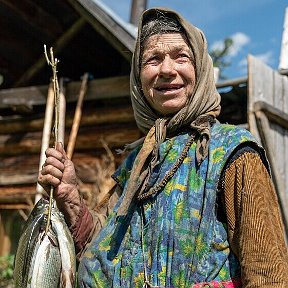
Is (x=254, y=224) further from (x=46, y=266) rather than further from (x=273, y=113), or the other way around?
(x=273, y=113)

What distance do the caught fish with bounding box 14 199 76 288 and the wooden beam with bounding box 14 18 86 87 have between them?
527 centimetres

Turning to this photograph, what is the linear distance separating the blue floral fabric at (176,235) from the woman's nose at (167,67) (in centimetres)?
27

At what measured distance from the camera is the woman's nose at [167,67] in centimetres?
240

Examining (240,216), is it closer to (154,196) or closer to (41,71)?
(154,196)

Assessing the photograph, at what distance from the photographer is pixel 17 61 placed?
7.94 metres

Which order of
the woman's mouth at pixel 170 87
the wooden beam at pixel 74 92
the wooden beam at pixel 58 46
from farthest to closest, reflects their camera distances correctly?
the wooden beam at pixel 58 46 → the wooden beam at pixel 74 92 → the woman's mouth at pixel 170 87

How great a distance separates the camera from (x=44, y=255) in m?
2.20

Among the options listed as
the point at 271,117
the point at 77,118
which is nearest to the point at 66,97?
the point at 77,118

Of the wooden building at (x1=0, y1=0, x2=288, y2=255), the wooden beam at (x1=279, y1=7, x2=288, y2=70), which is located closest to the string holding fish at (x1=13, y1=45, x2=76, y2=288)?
the wooden building at (x1=0, y1=0, x2=288, y2=255)

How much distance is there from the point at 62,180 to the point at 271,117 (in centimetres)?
318

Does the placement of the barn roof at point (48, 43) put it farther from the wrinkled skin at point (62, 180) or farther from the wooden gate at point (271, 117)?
the wrinkled skin at point (62, 180)

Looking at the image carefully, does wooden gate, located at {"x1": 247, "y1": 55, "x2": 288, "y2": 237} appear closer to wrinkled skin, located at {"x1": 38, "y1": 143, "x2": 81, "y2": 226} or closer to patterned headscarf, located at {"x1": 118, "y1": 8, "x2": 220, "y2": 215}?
patterned headscarf, located at {"x1": 118, "y1": 8, "x2": 220, "y2": 215}

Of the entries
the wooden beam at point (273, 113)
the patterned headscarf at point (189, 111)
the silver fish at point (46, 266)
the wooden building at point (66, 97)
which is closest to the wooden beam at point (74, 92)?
the wooden building at point (66, 97)

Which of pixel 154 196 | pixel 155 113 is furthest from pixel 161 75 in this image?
pixel 154 196
